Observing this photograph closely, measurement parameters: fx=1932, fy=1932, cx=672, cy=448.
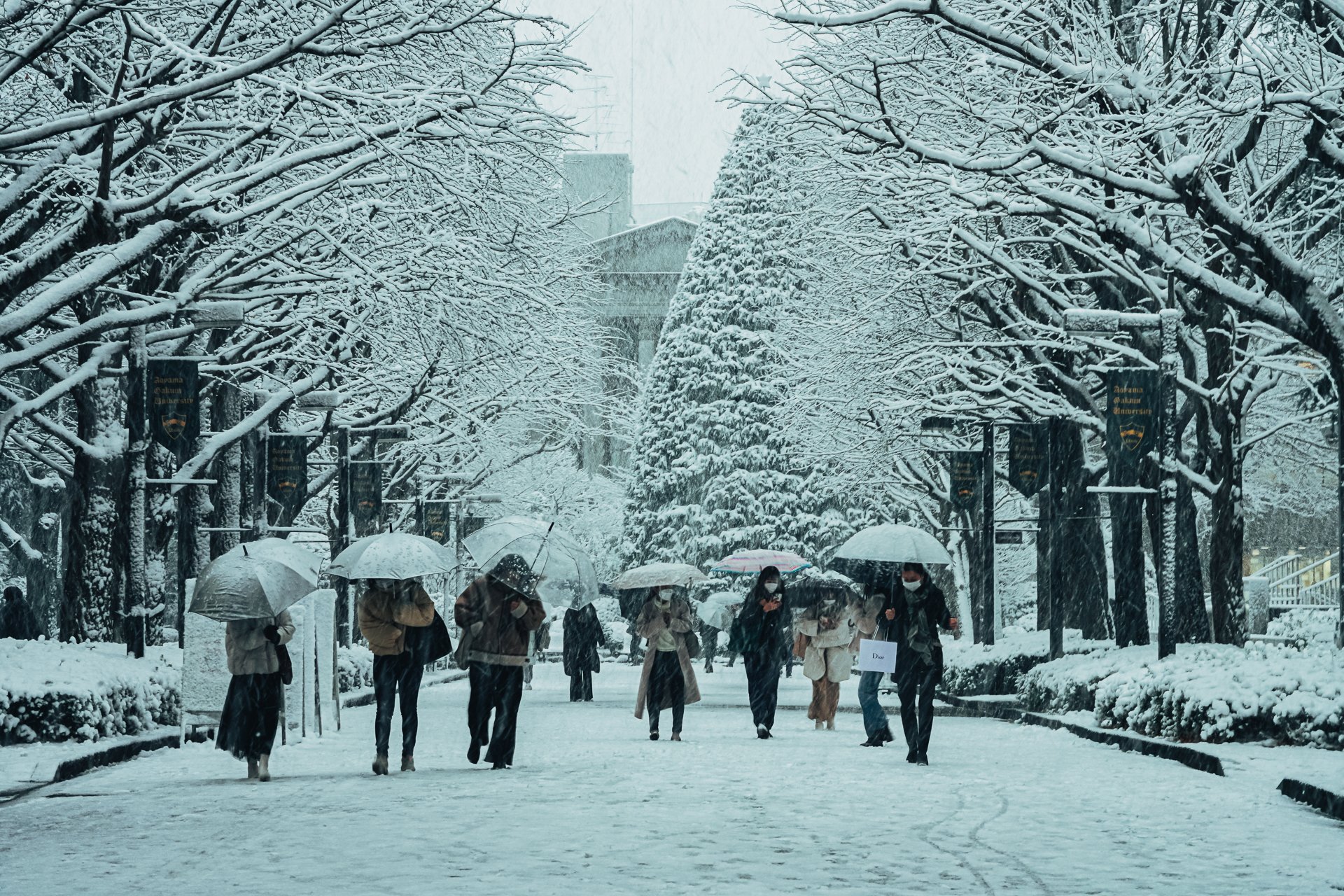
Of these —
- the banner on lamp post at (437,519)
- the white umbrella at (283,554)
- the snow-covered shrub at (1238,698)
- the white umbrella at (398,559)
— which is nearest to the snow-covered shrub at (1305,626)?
the snow-covered shrub at (1238,698)

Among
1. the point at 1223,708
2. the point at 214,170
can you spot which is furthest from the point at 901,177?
the point at 214,170

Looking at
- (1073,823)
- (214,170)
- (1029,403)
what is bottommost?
(1073,823)

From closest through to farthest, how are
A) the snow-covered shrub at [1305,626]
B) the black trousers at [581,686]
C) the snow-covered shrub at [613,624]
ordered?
the snow-covered shrub at [1305,626]
the black trousers at [581,686]
the snow-covered shrub at [613,624]

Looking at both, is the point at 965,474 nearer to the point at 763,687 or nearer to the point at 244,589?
the point at 763,687

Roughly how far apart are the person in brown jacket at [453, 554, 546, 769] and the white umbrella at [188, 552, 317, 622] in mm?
1429

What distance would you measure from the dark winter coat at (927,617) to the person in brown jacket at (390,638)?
399 centimetres

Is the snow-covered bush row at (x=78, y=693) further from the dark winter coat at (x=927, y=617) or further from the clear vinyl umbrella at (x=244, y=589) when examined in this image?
the dark winter coat at (x=927, y=617)

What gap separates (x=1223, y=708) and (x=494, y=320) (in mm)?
11754

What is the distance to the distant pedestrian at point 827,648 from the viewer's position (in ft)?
74.2

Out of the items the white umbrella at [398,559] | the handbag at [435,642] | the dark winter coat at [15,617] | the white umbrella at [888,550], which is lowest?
the handbag at [435,642]

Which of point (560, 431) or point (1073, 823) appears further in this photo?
point (560, 431)

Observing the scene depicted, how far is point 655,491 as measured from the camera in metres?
60.2

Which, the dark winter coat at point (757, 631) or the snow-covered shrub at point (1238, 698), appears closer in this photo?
the snow-covered shrub at point (1238, 698)

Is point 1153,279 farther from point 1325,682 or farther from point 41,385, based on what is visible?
point 41,385
